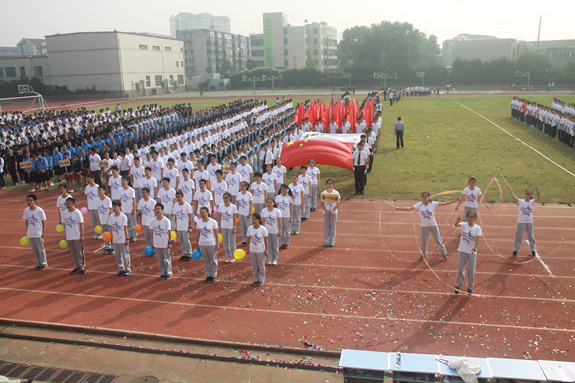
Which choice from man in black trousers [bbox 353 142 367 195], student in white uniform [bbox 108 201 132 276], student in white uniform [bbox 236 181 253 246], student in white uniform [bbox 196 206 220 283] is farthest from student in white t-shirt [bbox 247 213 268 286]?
man in black trousers [bbox 353 142 367 195]

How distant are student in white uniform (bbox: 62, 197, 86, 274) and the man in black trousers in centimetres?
941

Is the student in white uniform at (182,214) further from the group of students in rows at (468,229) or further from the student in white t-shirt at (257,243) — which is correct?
the group of students in rows at (468,229)

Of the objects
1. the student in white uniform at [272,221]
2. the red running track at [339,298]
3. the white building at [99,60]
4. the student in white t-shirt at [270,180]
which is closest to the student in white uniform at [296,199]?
the red running track at [339,298]

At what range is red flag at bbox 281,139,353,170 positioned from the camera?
16891mm

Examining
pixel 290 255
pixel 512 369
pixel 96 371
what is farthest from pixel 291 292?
pixel 512 369

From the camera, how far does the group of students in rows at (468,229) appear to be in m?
8.22

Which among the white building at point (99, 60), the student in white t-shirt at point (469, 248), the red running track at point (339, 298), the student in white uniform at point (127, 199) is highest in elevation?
the white building at point (99, 60)

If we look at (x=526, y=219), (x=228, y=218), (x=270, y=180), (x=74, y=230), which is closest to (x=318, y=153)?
(x=270, y=180)

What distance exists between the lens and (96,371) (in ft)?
21.6

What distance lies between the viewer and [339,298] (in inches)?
331

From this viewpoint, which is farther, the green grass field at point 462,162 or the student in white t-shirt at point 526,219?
the green grass field at point 462,162

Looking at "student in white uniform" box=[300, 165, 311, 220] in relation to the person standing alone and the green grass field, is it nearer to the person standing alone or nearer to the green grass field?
the green grass field

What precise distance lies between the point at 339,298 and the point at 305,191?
4748mm

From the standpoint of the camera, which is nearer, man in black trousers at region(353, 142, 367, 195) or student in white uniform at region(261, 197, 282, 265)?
student in white uniform at region(261, 197, 282, 265)
